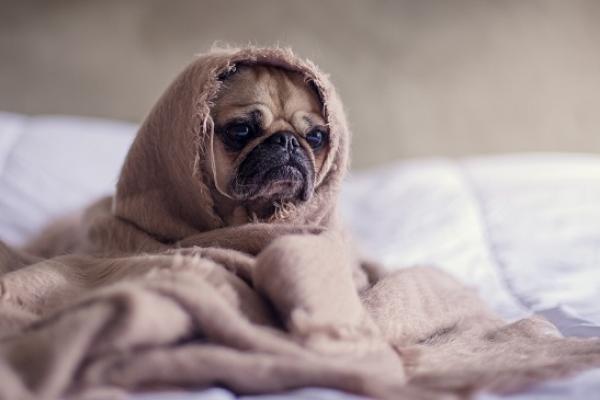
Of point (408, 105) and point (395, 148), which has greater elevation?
point (408, 105)

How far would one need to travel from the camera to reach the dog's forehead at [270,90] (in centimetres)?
129

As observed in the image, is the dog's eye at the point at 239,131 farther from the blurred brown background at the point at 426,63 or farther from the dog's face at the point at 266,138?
the blurred brown background at the point at 426,63

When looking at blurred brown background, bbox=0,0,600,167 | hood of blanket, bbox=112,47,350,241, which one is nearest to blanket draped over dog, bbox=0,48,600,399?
hood of blanket, bbox=112,47,350,241

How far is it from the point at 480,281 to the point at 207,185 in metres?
0.71

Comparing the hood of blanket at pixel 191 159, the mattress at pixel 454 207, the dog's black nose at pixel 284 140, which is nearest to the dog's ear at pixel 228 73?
the hood of blanket at pixel 191 159

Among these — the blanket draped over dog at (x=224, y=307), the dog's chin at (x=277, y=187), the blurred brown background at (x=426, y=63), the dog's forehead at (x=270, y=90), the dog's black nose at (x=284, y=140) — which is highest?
the blurred brown background at (x=426, y=63)

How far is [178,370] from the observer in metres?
0.77

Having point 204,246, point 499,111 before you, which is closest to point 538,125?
point 499,111

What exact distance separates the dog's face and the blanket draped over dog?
1.2 inches

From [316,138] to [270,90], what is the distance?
0.13 meters

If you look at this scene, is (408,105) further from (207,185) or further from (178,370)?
(178,370)

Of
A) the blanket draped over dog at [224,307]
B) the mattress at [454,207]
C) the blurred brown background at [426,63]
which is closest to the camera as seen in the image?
the blanket draped over dog at [224,307]

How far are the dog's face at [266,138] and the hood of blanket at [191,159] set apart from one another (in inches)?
1.0

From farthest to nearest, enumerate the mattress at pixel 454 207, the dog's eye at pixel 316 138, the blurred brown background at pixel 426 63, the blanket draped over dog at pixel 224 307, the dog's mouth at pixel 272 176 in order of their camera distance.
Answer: the blurred brown background at pixel 426 63 → the mattress at pixel 454 207 → the dog's eye at pixel 316 138 → the dog's mouth at pixel 272 176 → the blanket draped over dog at pixel 224 307
